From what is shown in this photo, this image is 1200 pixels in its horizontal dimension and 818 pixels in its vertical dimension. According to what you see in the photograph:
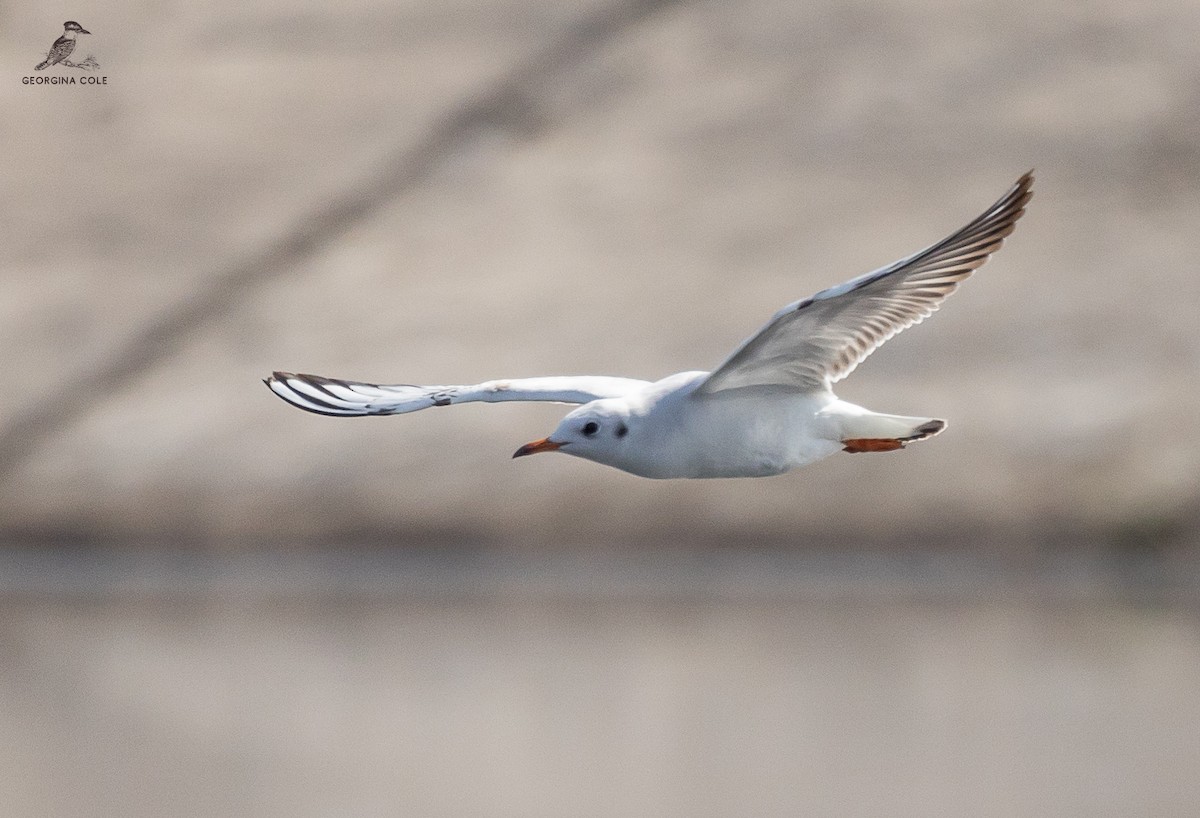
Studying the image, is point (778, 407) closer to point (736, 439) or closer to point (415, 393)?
point (736, 439)

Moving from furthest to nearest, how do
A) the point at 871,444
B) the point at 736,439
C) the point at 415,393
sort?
the point at 415,393, the point at 871,444, the point at 736,439

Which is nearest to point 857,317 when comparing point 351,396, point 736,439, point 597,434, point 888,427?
point 888,427

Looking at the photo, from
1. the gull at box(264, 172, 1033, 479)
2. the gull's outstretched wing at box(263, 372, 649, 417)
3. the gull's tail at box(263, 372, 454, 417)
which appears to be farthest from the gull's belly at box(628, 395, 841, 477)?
the gull's tail at box(263, 372, 454, 417)

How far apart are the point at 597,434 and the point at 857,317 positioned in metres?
0.46

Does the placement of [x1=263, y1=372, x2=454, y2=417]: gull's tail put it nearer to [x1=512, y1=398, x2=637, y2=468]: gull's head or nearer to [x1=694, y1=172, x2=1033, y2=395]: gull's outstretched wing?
[x1=512, y1=398, x2=637, y2=468]: gull's head

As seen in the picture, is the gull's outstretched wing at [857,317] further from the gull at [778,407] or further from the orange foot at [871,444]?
the orange foot at [871,444]

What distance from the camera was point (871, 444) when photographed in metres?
2.89

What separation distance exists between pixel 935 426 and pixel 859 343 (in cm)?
18

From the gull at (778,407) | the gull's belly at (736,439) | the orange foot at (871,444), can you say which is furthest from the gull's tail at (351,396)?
the orange foot at (871,444)

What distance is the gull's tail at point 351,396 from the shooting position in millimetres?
3009

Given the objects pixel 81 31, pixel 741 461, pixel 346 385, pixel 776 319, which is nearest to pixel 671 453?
pixel 741 461

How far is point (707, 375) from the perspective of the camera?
2.66 meters

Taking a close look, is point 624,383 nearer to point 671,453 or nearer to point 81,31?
point 671,453

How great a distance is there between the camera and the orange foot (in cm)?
284
